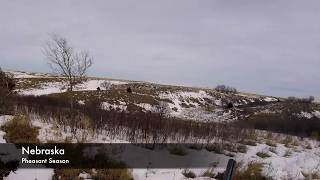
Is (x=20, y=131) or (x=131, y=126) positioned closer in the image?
(x=20, y=131)

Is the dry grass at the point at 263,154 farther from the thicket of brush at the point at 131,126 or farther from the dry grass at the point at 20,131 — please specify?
the dry grass at the point at 20,131

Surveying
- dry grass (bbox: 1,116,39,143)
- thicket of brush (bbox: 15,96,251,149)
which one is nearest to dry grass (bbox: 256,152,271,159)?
thicket of brush (bbox: 15,96,251,149)

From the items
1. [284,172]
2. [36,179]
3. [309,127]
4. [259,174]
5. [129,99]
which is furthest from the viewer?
[129,99]

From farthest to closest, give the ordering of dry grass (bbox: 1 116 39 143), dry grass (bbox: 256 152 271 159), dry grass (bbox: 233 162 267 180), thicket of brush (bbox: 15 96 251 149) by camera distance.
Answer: dry grass (bbox: 256 152 271 159) < thicket of brush (bbox: 15 96 251 149) < dry grass (bbox: 233 162 267 180) < dry grass (bbox: 1 116 39 143)

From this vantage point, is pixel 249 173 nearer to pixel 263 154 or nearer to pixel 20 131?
pixel 263 154

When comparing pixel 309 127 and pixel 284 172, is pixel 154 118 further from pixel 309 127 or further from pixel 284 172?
pixel 309 127

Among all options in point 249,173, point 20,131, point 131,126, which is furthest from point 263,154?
point 20,131

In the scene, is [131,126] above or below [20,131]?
below

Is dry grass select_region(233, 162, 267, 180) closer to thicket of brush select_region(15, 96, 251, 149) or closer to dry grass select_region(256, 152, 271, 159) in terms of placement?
dry grass select_region(256, 152, 271, 159)

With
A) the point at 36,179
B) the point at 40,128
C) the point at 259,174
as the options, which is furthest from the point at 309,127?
the point at 36,179

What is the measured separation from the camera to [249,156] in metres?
12.7

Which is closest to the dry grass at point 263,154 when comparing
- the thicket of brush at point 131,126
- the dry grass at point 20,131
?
the thicket of brush at point 131,126

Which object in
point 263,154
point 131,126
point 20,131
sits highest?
point 20,131

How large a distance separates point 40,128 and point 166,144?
3.73 metres
